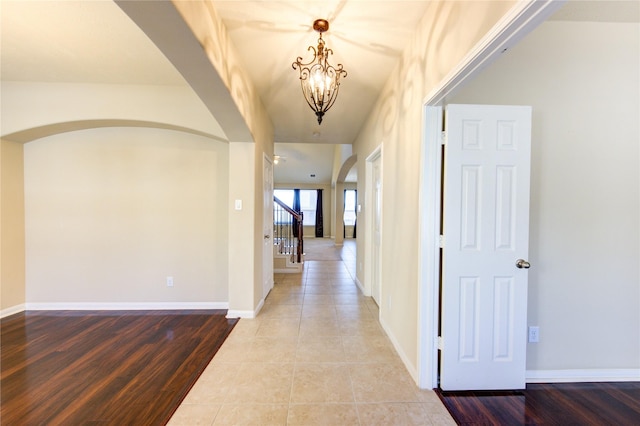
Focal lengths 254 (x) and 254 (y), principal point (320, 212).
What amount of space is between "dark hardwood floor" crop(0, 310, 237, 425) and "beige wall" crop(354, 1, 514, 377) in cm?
178

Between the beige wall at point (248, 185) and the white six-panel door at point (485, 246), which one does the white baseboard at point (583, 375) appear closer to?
the white six-panel door at point (485, 246)

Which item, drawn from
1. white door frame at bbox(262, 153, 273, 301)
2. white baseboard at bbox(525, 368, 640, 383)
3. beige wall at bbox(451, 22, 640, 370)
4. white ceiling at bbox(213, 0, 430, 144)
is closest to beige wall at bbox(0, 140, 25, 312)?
white door frame at bbox(262, 153, 273, 301)

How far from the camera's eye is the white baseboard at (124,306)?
334cm

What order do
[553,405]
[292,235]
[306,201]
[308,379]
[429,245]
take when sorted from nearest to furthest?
[553,405] → [429,245] → [308,379] → [292,235] → [306,201]

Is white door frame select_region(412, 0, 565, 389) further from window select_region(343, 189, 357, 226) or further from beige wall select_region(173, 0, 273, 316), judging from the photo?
window select_region(343, 189, 357, 226)

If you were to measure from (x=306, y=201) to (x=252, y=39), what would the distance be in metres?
9.84

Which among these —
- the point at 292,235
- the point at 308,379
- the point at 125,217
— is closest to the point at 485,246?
the point at 308,379

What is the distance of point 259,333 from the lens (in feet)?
8.96

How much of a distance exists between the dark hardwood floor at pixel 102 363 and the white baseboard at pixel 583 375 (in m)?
2.70

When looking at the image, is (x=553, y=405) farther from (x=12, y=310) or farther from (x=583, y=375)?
(x=12, y=310)

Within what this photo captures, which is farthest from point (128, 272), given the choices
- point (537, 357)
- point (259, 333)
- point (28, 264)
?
point (537, 357)

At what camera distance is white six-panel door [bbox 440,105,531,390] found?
183cm

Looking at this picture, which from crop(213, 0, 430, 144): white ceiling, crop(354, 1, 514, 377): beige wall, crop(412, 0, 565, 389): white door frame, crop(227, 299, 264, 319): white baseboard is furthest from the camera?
crop(227, 299, 264, 319): white baseboard

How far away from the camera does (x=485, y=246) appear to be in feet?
6.09
